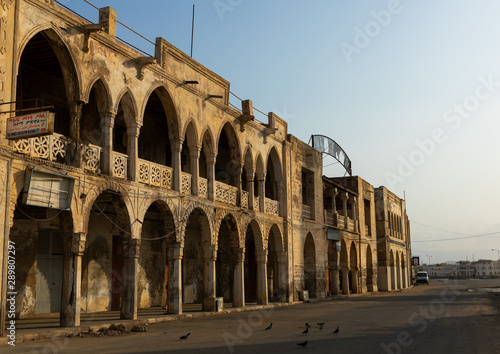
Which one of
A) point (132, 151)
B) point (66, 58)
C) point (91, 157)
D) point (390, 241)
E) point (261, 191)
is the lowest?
point (390, 241)

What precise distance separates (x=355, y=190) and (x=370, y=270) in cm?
728

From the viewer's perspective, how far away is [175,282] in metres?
18.9

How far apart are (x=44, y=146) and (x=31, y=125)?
185 centimetres

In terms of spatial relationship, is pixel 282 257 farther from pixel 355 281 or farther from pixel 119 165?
pixel 355 281

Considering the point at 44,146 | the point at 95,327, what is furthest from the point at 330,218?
the point at 44,146

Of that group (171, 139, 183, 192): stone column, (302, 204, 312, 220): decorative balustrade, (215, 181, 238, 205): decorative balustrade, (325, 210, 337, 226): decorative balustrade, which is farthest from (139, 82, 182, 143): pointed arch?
(325, 210, 337, 226): decorative balustrade

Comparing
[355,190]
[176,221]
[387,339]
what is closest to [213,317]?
[176,221]

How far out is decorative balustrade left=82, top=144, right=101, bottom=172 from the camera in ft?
49.9

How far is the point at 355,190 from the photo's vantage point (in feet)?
140

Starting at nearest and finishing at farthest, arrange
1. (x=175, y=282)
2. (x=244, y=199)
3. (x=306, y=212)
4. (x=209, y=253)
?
(x=175, y=282), (x=209, y=253), (x=244, y=199), (x=306, y=212)

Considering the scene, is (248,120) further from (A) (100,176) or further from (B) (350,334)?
(B) (350,334)

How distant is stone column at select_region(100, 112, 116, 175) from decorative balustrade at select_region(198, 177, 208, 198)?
17.2ft

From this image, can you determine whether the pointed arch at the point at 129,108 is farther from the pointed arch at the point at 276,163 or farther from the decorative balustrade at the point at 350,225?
the decorative balustrade at the point at 350,225

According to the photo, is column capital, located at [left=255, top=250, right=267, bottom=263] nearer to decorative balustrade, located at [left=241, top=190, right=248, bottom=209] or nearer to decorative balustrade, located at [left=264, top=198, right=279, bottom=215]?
decorative balustrade, located at [left=264, top=198, right=279, bottom=215]
